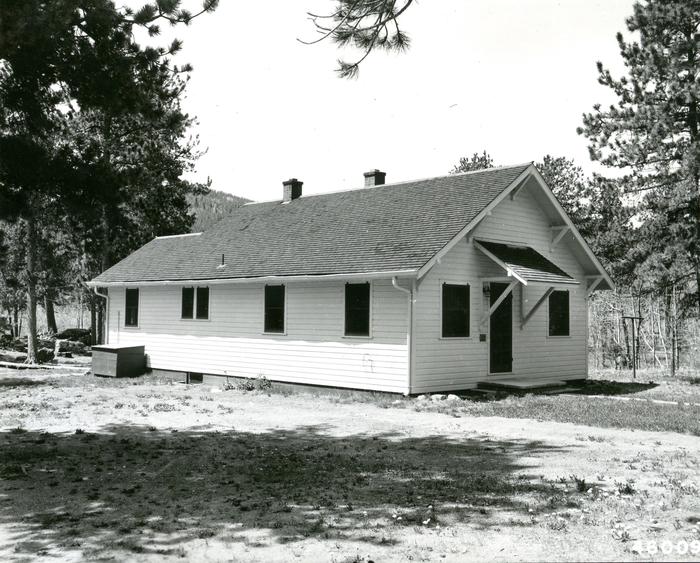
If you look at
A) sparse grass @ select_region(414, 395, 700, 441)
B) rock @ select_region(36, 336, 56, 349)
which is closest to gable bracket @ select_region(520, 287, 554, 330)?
sparse grass @ select_region(414, 395, 700, 441)

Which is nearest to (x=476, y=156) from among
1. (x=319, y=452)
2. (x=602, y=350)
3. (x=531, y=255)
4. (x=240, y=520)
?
(x=602, y=350)

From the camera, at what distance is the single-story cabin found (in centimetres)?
1695

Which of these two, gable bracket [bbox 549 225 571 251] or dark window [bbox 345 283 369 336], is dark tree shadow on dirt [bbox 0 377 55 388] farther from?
gable bracket [bbox 549 225 571 251]

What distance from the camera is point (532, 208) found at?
2019cm

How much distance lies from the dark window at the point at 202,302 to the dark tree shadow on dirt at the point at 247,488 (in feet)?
36.2

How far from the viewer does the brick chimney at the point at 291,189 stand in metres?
25.3

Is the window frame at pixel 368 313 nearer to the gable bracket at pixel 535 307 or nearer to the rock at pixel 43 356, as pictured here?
the gable bracket at pixel 535 307

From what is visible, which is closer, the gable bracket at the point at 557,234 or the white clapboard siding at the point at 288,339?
the white clapboard siding at the point at 288,339

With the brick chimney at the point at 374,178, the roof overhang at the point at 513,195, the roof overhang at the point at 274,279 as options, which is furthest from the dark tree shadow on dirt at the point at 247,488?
the brick chimney at the point at 374,178

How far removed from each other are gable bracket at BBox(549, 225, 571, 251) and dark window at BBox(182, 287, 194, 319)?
36.3 ft

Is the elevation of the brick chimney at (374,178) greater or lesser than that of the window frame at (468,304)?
greater

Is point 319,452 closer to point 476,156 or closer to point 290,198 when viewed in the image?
point 290,198

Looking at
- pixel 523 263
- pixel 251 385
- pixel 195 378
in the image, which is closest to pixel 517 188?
pixel 523 263

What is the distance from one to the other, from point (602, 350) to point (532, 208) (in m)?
9.97
